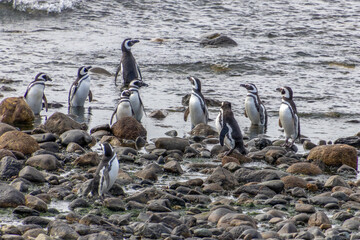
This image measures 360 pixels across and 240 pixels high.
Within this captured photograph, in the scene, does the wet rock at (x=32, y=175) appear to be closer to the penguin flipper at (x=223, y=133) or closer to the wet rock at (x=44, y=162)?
the wet rock at (x=44, y=162)

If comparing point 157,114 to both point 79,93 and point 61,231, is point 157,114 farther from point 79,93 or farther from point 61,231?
point 61,231

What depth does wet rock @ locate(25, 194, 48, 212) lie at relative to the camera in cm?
627

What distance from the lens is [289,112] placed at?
11242 millimetres

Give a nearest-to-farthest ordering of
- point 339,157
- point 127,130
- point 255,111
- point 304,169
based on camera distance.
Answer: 1. point 304,169
2. point 339,157
3. point 127,130
4. point 255,111

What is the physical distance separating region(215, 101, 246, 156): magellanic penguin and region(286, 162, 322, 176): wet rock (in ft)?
3.29

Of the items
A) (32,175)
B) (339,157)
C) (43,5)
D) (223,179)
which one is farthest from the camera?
(43,5)

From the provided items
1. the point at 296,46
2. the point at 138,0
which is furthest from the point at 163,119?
the point at 138,0

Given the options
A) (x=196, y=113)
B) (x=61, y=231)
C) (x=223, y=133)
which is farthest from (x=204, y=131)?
(x=61, y=231)

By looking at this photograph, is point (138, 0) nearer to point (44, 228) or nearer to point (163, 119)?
point (163, 119)

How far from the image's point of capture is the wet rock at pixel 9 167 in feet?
24.2

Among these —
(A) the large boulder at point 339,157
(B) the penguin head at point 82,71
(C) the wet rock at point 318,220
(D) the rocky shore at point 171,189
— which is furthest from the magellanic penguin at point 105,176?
(B) the penguin head at point 82,71

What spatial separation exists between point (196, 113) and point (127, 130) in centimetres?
208

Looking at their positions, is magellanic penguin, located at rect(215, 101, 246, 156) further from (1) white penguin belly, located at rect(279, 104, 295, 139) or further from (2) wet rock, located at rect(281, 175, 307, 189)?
(2) wet rock, located at rect(281, 175, 307, 189)

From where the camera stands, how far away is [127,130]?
1017 cm
